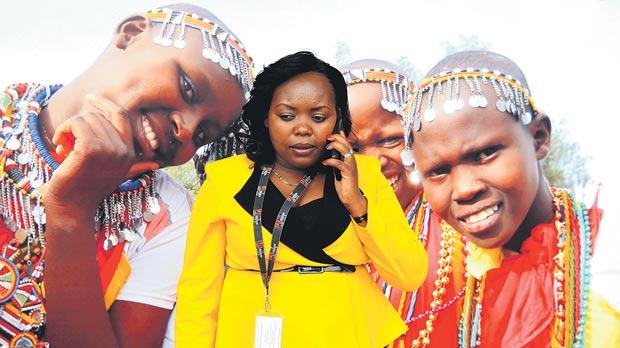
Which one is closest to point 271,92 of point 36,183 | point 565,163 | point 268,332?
point 268,332

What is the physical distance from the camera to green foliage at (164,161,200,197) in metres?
2.26

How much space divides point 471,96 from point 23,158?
144 centimetres

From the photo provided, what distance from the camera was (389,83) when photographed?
7.66 feet

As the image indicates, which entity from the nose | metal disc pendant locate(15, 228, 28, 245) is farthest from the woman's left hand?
metal disc pendant locate(15, 228, 28, 245)

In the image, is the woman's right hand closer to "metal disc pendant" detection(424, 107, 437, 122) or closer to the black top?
the black top

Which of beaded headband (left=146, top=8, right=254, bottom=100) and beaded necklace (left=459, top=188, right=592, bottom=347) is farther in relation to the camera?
beaded headband (left=146, top=8, right=254, bottom=100)

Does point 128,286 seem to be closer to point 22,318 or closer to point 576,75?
point 22,318

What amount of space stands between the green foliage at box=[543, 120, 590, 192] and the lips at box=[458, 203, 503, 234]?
21 cm

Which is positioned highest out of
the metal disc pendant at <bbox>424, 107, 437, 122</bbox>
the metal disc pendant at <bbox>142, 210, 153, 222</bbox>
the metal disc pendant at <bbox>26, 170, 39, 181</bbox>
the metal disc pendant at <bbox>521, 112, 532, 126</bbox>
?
the metal disc pendant at <bbox>521, 112, 532, 126</bbox>

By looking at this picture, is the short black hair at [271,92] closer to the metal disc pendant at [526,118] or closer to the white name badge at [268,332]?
the white name badge at [268,332]

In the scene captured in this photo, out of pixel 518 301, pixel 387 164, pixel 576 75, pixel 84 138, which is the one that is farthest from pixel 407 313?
pixel 84 138

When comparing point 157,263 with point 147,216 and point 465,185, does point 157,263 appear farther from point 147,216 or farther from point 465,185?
point 465,185

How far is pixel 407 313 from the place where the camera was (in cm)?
223

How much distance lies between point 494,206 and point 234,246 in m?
0.97
